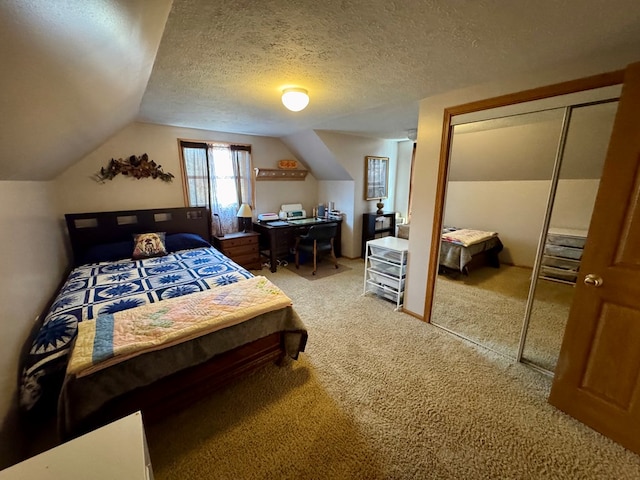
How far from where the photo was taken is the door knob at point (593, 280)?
134 centimetres

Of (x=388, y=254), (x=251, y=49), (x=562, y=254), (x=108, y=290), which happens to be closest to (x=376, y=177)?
(x=388, y=254)

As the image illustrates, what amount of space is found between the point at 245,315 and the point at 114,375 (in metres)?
0.69

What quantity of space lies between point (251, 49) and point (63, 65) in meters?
0.85

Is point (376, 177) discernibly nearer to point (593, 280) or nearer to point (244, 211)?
point (244, 211)

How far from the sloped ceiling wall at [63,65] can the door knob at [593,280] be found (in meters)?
2.40

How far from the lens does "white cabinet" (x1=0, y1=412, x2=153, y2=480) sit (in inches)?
28.1

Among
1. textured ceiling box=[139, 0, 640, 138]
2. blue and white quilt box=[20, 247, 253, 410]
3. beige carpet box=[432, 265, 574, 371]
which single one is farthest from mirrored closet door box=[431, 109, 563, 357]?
blue and white quilt box=[20, 247, 253, 410]

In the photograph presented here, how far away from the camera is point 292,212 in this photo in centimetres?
459

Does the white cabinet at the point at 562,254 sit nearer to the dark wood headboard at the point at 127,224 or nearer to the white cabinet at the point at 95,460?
the white cabinet at the point at 95,460

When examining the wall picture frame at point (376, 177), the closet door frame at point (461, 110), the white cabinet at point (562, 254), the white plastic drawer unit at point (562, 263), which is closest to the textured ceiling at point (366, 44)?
the closet door frame at point (461, 110)

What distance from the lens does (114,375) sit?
4.12ft

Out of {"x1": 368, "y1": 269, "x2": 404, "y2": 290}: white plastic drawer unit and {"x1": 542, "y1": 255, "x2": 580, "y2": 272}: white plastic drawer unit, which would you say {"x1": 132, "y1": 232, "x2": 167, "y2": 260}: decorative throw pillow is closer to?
{"x1": 368, "y1": 269, "x2": 404, "y2": 290}: white plastic drawer unit

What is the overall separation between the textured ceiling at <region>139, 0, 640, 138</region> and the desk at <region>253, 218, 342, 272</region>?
2.00 m

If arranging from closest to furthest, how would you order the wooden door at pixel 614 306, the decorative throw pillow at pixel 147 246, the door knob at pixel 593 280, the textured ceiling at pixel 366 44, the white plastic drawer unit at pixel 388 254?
the textured ceiling at pixel 366 44
the wooden door at pixel 614 306
the door knob at pixel 593 280
the white plastic drawer unit at pixel 388 254
the decorative throw pillow at pixel 147 246
